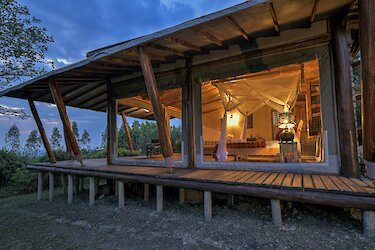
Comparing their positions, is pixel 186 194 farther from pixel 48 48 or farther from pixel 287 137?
pixel 48 48

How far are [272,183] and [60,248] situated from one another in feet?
9.49

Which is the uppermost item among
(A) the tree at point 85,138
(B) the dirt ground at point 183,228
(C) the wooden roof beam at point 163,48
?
(C) the wooden roof beam at point 163,48

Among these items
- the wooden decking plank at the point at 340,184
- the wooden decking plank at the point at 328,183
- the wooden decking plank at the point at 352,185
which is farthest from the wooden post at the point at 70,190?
the wooden decking plank at the point at 352,185

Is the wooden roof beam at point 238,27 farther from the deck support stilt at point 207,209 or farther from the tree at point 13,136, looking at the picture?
the tree at point 13,136

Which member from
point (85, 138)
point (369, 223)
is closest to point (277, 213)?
point (369, 223)

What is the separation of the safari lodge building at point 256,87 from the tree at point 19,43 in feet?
3.16

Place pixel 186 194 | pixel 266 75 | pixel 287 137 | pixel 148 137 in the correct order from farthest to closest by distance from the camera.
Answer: pixel 148 137
pixel 266 75
pixel 287 137
pixel 186 194

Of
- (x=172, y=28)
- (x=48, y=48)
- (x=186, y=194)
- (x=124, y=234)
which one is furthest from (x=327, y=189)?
(x=48, y=48)

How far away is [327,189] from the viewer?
2.24 meters

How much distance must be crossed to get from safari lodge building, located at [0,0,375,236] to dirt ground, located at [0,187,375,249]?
0.81 ft

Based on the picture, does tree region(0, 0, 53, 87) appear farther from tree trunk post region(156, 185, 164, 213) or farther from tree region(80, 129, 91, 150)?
tree region(80, 129, 91, 150)

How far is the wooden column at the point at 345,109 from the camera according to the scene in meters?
2.90

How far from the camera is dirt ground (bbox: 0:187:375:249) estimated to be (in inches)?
88.7

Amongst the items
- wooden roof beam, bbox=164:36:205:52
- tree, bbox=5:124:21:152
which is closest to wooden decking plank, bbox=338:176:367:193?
wooden roof beam, bbox=164:36:205:52
